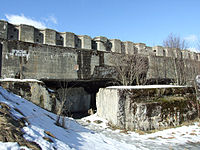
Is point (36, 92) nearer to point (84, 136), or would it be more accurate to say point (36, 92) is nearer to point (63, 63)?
point (63, 63)

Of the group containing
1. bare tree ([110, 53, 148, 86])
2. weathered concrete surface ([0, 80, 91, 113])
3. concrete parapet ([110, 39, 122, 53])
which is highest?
concrete parapet ([110, 39, 122, 53])

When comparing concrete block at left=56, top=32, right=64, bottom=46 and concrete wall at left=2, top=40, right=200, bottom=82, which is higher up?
concrete block at left=56, top=32, right=64, bottom=46

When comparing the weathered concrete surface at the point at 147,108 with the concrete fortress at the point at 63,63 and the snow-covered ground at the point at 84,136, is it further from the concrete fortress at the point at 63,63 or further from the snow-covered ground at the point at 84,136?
the concrete fortress at the point at 63,63

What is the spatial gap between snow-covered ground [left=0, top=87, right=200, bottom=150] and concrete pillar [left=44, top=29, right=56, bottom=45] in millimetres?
14080

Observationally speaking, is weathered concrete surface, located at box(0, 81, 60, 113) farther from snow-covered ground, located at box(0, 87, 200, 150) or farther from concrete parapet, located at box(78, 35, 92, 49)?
concrete parapet, located at box(78, 35, 92, 49)

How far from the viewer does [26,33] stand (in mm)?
16641

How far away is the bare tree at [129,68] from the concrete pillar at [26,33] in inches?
487

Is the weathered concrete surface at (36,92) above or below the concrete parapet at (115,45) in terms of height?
below

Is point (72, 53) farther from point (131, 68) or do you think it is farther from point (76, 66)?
point (131, 68)

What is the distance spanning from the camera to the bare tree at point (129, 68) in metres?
8.45

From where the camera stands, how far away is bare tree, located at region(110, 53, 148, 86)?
8.45 metres

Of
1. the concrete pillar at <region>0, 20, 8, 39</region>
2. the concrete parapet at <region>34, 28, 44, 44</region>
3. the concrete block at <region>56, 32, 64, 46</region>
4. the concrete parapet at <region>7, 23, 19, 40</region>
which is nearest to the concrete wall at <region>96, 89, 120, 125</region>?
the concrete block at <region>56, 32, 64, 46</region>

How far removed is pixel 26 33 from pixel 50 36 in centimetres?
262

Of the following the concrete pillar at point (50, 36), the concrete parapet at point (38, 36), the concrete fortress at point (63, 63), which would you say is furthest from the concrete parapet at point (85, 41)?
the concrete fortress at point (63, 63)
